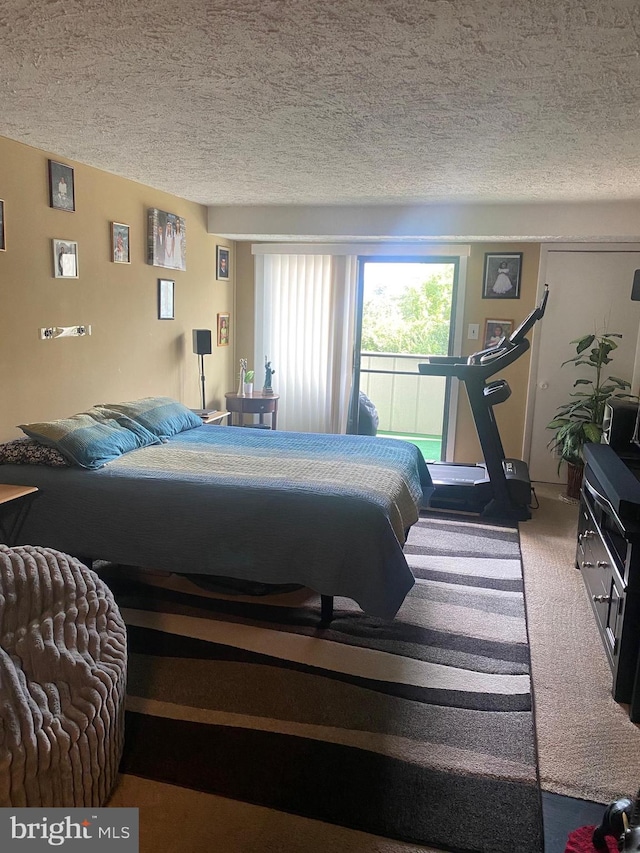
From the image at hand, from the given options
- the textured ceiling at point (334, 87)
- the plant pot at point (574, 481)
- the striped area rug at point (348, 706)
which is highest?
the textured ceiling at point (334, 87)

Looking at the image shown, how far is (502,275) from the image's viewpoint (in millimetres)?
5258

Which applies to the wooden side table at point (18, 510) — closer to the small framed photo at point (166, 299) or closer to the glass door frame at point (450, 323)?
the small framed photo at point (166, 299)

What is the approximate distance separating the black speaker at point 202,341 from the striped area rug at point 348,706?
86.1 inches

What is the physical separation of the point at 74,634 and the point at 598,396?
410cm

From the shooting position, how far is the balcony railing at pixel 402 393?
6.25m

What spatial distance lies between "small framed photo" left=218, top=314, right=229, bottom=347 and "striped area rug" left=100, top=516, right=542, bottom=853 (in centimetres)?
287

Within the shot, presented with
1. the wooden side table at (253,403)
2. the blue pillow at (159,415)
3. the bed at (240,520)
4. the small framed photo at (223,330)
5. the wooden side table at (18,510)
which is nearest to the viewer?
the bed at (240,520)

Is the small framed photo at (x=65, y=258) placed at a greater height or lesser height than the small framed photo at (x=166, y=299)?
greater

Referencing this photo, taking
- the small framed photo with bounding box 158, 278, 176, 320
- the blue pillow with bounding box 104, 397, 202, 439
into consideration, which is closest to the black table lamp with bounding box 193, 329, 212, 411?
the small framed photo with bounding box 158, 278, 176, 320

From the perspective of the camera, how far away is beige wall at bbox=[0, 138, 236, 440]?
321 cm

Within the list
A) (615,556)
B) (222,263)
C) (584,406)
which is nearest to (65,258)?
(222,263)

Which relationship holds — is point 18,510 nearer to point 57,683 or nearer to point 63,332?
point 63,332

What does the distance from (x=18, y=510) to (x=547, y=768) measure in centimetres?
248

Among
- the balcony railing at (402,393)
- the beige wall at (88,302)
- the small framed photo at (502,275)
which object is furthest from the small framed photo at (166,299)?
the small framed photo at (502,275)
